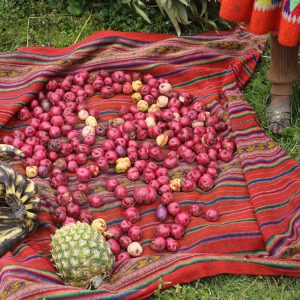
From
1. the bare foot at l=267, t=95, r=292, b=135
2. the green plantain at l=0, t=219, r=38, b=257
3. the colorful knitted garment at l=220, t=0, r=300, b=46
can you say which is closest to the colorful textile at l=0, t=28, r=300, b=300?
the green plantain at l=0, t=219, r=38, b=257

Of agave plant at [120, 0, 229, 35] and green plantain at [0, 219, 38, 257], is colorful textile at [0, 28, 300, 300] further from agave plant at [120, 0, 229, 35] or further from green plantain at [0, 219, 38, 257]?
agave plant at [120, 0, 229, 35]

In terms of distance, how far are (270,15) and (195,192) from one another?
113cm

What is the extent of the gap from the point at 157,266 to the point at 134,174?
817 mm

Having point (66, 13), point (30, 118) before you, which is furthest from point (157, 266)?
point (66, 13)

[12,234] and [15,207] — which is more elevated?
[15,207]

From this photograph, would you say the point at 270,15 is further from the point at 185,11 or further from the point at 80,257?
the point at 80,257

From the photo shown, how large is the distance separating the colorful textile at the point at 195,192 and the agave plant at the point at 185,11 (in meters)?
0.16

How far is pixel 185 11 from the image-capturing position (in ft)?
14.7

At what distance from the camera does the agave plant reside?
14.5 feet

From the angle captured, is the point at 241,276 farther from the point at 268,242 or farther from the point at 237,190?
the point at 237,190

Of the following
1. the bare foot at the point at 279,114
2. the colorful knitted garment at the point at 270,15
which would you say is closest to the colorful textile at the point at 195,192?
the bare foot at the point at 279,114

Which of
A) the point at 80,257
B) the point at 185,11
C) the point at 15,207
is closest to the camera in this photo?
the point at 80,257

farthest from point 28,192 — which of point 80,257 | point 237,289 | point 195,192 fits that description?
point 237,289

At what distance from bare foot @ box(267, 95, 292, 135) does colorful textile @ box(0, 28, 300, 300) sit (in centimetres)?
14
